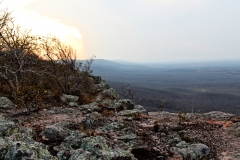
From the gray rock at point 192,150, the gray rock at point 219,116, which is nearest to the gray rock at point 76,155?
the gray rock at point 192,150

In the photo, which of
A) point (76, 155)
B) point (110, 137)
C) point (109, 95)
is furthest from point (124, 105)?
point (76, 155)

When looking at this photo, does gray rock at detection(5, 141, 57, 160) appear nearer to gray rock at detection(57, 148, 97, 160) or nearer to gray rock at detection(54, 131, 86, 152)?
gray rock at detection(57, 148, 97, 160)

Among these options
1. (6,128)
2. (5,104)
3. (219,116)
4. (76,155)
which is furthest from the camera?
(219,116)

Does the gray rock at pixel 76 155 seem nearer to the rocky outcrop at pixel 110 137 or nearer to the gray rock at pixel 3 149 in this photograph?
the rocky outcrop at pixel 110 137

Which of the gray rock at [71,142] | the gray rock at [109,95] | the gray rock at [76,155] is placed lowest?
the gray rock at [109,95]

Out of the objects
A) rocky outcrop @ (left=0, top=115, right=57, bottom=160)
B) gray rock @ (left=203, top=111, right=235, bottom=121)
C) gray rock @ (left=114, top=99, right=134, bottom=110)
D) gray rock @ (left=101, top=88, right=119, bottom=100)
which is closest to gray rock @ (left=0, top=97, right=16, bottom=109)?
gray rock @ (left=114, top=99, right=134, bottom=110)

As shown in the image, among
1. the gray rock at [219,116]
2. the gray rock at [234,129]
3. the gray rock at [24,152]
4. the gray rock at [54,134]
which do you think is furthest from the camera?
the gray rock at [219,116]

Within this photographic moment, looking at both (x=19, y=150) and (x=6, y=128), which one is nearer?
(x=19, y=150)

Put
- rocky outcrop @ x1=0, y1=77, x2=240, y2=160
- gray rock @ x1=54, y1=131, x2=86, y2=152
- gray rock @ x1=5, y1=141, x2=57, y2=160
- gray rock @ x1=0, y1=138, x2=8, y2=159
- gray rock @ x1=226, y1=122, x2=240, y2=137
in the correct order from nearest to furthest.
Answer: gray rock @ x1=5, y1=141, x2=57, y2=160, gray rock @ x1=0, y1=138, x2=8, y2=159, rocky outcrop @ x1=0, y1=77, x2=240, y2=160, gray rock @ x1=54, y1=131, x2=86, y2=152, gray rock @ x1=226, y1=122, x2=240, y2=137

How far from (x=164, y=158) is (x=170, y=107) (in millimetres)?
129481

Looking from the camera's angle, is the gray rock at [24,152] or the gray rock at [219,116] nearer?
the gray rock at [24,152]

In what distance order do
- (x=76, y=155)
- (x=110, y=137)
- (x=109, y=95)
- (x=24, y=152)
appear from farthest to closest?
(x=109, y=95)
(x=110, y=137)
(x=76, y=155)
(x=24, y=152)

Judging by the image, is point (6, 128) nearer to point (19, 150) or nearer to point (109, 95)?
point (19, 150)

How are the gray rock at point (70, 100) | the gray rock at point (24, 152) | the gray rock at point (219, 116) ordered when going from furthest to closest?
1. the gray rock at point (70, 100)
2. the gray rock at point (219, 116)
3. the gray rock at point (24, 152)
